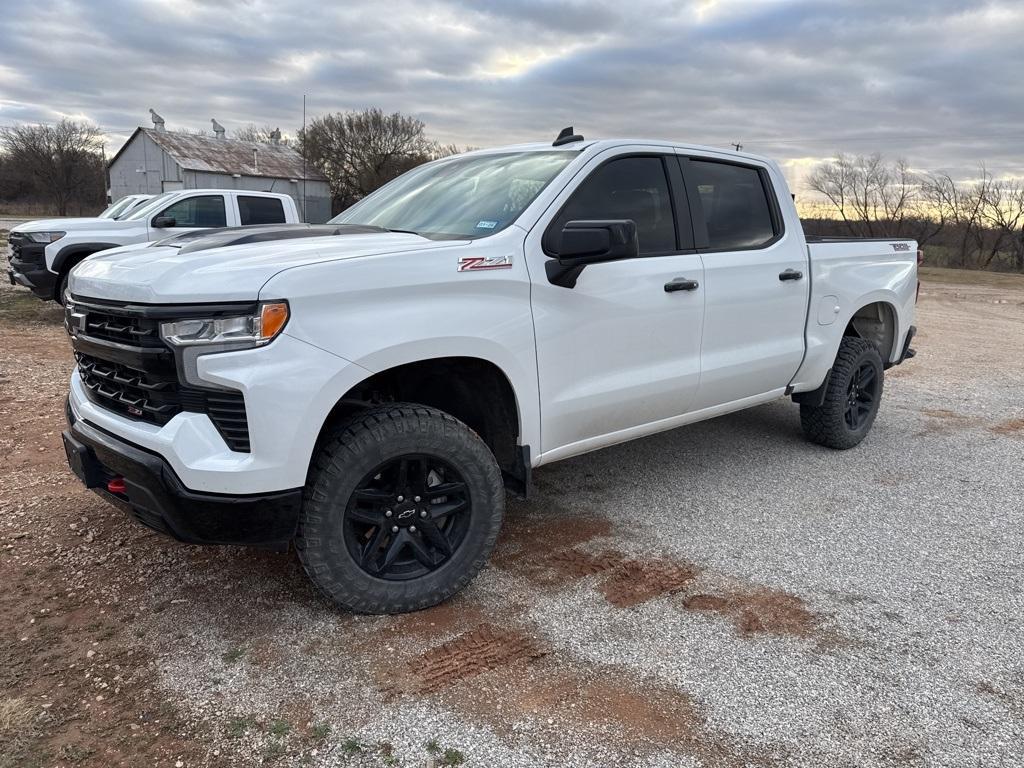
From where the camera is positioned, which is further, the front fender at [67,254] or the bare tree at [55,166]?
the bare tree at [55,166]

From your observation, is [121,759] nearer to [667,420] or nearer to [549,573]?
[549,573]

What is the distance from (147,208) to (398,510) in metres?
9.77

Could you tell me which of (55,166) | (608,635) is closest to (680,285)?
(608,635)

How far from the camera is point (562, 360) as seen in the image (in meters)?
3.50

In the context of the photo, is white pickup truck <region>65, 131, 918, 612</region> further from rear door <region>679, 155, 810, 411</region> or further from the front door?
the front door

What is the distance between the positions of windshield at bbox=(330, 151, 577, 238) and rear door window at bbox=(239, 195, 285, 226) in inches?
292

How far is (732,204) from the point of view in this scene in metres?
4.55

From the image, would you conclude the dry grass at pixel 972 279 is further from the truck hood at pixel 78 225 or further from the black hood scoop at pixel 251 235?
the black hood scoop at pixel 251 235

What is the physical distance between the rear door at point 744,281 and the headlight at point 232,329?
2.40 m


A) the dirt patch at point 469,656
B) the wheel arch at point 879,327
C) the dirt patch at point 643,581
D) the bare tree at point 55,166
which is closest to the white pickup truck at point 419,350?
the dirt patch at point 469,656

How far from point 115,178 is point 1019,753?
5060 centimetres

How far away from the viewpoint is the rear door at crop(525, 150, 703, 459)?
3465 millimetres

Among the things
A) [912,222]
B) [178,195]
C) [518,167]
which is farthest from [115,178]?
[518,167]

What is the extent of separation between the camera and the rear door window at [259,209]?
36.9 ft
